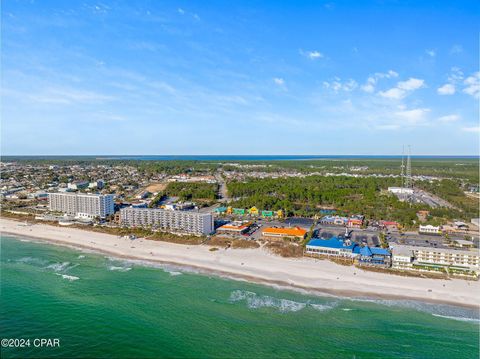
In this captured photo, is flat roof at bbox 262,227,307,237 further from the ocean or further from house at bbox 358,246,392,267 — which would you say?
the ocean

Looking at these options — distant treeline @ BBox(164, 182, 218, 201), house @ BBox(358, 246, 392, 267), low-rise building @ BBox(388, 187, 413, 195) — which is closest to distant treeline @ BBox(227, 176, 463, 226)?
distant treeline @ BBox(164, 182, 218, 201)

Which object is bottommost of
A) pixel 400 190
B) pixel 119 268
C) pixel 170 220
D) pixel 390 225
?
pixel 119 268

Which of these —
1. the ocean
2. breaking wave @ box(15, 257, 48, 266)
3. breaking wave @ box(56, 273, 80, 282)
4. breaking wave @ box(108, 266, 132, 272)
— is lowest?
the ocean

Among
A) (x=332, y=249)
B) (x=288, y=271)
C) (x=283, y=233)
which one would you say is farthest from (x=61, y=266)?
(x=332, y=249)

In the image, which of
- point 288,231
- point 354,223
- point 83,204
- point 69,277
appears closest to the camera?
point 69,277

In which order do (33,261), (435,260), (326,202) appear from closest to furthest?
1. (435,260)
2. (33,261)
3. (326,202)

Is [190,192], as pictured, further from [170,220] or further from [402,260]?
[402,260]

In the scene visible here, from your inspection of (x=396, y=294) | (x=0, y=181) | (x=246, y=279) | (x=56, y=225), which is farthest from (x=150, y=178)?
(x=396, y=294)
